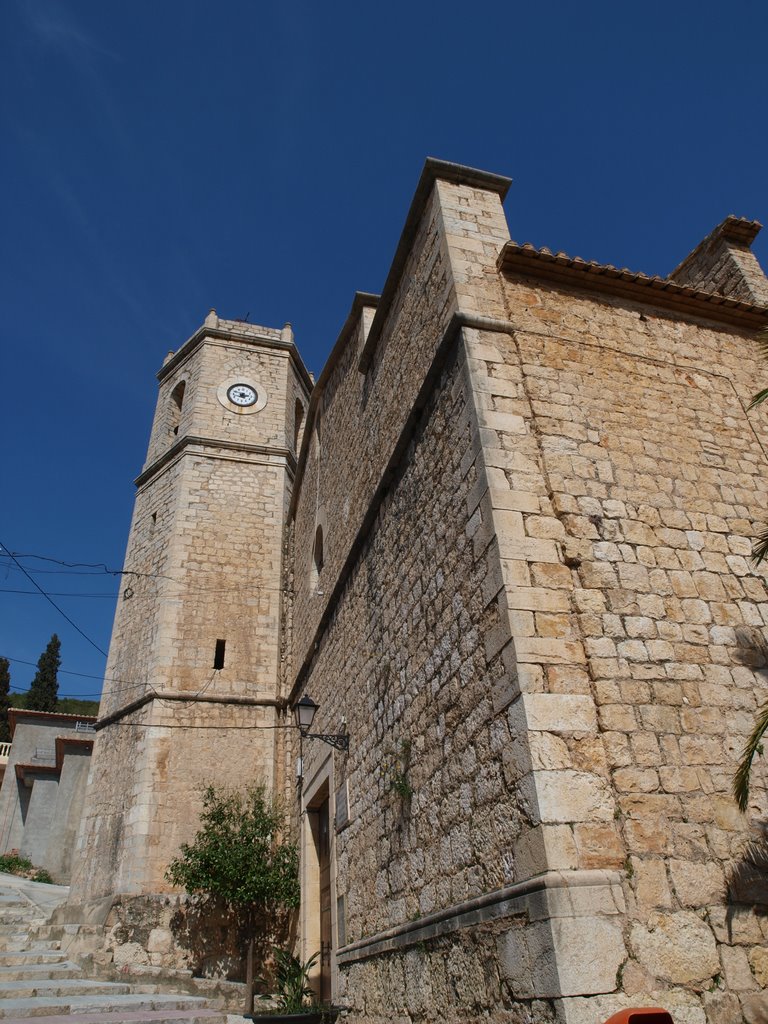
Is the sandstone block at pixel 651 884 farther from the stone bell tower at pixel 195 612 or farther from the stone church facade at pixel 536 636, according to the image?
the stone bell tower at pixel 195 612

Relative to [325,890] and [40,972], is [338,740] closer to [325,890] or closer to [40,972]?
[325,890]

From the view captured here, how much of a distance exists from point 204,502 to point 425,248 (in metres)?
8.20

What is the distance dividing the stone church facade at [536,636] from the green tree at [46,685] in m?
27.0

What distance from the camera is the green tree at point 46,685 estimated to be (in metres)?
30.8

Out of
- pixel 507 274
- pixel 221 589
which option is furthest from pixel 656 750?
pixel 221 589

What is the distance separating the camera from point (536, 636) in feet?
11.6

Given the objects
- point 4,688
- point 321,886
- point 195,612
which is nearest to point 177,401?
point 195,612

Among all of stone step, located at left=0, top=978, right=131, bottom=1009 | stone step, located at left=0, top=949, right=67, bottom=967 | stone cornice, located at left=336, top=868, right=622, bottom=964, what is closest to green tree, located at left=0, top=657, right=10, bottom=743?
stone step, located at left=0, top=949, right=67, bottom=967

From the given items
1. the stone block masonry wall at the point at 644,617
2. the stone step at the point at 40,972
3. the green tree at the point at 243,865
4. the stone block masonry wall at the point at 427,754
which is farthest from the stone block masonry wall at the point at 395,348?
the stone step at the point at 40,972

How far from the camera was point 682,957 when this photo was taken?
118 inches

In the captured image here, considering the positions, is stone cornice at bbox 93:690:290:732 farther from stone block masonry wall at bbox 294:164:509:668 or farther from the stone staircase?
the stone staircase

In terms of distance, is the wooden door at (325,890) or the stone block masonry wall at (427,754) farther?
the wooden door at (325,890)

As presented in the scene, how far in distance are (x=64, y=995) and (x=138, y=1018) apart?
151 cm

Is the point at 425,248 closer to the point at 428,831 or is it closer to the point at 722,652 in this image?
the point at 722,652
